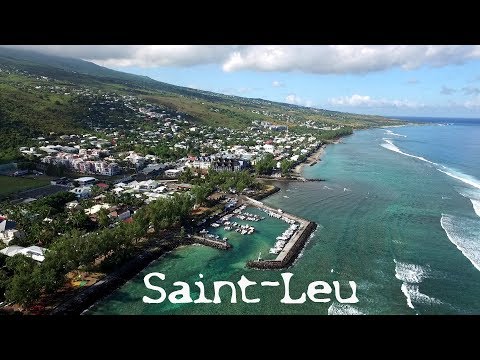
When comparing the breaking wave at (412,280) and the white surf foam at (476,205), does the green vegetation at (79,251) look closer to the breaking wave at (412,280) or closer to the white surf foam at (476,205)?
the breaking wave at (412,280)

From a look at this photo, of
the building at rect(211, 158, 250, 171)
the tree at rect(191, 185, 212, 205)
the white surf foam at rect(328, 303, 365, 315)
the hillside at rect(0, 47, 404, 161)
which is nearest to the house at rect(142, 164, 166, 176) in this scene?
the building at rect(211, 158, 250, 171)

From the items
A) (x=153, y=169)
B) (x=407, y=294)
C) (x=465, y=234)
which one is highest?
(x=465, y=234)

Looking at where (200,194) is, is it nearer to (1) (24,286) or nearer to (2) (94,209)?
(2) (94,209)

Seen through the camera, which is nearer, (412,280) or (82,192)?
(412,280)

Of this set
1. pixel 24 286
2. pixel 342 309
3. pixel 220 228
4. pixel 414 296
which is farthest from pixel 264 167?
pixel 24 286

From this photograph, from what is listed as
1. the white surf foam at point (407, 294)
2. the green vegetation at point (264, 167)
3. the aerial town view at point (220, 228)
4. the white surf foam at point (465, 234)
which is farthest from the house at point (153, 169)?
the white surf foam at point (407, 294)
